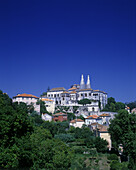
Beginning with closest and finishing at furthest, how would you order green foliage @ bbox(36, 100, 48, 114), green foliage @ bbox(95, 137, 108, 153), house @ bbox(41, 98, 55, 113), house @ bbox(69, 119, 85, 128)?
1. green foliage @ bbox(95, 137, 108, 153)
2. house @ bbox(69, 119, 85, 128)
3. green foliage @ bbox(36, 100, 48, 114)
4. house @ bbox(41, 98, 55, 113)

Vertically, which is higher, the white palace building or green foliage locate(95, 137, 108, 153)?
the white palace building

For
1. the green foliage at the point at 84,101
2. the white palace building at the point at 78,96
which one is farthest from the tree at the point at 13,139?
the white palace building at the point at 78,96

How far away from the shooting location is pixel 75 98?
88.6 meters

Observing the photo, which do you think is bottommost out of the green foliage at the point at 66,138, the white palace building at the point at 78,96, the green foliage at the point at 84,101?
the green foliage at the point at 66,138

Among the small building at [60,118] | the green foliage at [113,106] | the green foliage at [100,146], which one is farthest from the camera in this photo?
the green foliage at [113,106]

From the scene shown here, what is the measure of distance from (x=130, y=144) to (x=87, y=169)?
247 inches

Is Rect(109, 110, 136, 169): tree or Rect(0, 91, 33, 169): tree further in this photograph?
Rect(109, 110, 136, 169): tree

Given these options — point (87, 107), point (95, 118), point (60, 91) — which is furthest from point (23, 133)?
point (60, 91)

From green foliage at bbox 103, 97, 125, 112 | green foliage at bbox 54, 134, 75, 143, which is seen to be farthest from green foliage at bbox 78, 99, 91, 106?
green foliage at bbox 54, 134, 75, 143

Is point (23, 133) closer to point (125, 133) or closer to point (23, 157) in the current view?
point (23, 157)

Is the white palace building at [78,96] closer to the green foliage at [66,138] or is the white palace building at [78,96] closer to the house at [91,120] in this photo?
the house at [91,120]

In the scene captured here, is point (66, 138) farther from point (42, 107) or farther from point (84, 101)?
point (84, 101)

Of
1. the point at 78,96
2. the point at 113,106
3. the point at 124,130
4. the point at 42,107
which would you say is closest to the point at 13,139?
the point at 124,130

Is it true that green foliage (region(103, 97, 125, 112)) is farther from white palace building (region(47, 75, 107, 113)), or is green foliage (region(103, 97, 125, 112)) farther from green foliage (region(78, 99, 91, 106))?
green foliage (region(78, 99, 91, 106))
